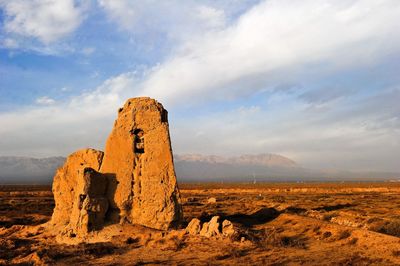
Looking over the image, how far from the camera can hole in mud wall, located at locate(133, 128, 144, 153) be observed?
1512 centimetres

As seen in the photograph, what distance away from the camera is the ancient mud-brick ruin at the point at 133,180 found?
46.6 ft

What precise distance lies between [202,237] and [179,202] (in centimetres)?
164

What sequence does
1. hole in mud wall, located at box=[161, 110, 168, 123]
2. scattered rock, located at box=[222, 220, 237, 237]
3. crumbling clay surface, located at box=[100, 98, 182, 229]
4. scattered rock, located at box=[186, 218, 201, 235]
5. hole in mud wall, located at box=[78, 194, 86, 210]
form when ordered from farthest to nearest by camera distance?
hole in mud wall, located at box=[161, 110, 168, 123]
crumbling clay surface, located at box=[100, 98, 182, 229]
hole in mud wall, located at box=[78, 194, 86, 210]
scattered rock, located at box=[186, 218, 201, 235]
scattered rock, located at box=[222, 220, 237, 237]

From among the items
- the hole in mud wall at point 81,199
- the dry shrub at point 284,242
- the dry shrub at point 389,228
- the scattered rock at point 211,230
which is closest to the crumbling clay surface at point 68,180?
the hole in mud wall at point 81,199

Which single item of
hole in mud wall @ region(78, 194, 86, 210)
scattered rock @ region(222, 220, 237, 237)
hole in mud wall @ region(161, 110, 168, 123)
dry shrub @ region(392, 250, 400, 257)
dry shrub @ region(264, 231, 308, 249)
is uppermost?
hole in mud wall @ region(161, 110, 168, 123)

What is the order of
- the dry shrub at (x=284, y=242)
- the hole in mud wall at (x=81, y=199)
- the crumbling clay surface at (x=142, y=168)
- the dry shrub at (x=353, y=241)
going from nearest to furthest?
the dry shrub at (x=284, y=242) → the dry shrub at (x=353, y=241) → the hole in mud wall at (x=81, y=199) → the crumbling clay surface at (x=142, y=168)

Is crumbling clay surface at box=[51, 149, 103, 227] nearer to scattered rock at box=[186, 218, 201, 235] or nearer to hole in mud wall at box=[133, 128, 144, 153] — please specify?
hole in mud wall at box=[133, 128, 144, 153]

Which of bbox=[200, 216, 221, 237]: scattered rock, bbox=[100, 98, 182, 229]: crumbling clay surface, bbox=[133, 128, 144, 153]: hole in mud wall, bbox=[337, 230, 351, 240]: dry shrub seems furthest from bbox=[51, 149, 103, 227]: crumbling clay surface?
bbox=[337, 230, 351, 240]: dry shrub

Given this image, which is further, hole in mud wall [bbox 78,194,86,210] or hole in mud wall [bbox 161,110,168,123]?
hole in mud wall [bbox 161,110,168,123]

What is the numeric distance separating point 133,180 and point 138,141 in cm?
151

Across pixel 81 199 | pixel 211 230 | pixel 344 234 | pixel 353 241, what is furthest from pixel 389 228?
pixel 81 199

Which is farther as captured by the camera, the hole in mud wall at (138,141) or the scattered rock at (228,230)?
the hole in mud wall at (138,141)

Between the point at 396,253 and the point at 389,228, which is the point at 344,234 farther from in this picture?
the point at 389,228

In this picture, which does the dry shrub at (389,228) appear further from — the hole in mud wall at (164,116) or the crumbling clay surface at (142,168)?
the hole in mud wall at (164,116)
